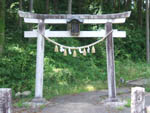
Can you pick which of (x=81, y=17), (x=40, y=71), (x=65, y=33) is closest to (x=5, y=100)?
(x=40, y=71)

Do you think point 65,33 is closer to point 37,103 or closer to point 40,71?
point 40,71

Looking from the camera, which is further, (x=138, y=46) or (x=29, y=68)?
(x=138, y=46)

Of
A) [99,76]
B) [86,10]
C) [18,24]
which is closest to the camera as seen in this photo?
[99,76]

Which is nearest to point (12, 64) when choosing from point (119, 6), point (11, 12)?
point (11, 12)

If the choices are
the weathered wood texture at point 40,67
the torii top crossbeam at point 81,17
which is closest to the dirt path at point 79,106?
the weathered wood texture at point 40,67

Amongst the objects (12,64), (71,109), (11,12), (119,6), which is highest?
(119,6)

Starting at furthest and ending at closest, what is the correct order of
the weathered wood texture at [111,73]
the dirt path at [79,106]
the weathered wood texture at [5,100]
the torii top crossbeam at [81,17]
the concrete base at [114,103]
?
1. the torii top crossbeam at [81,17]
2. the weathered wood texture at [111,73]
3. the concrete base at [114,103]
4. the dirt path at [79,106]
5. the weathered wood texture at [5,100]

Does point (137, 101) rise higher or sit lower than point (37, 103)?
higher

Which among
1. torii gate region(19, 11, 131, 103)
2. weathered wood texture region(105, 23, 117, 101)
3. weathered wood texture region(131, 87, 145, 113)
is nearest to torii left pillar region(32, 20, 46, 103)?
torii gate region(19, 11, 131, 103)

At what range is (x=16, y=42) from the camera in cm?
1180

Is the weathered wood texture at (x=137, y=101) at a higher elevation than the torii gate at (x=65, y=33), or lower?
lower

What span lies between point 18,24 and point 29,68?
631cm

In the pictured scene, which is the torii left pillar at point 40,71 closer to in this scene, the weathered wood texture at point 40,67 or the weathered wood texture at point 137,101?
the weathered wood texture at point 40,67

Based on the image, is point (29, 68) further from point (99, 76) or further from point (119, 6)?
point (119, 6)
